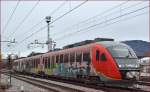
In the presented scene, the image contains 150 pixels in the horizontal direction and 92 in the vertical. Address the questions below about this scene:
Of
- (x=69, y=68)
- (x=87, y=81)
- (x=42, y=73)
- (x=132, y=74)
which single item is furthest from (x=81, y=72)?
(x=42, y=73)

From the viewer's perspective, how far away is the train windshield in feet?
83.0

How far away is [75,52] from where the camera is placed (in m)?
31.0

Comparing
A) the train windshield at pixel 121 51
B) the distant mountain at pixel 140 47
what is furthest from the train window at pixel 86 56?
the distant mountain at pixel 140 47

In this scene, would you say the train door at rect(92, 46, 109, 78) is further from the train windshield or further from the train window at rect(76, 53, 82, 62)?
the train window at rect(76, 53, 82, 62)

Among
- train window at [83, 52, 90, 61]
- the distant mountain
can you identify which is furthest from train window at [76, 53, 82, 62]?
the distant mountain

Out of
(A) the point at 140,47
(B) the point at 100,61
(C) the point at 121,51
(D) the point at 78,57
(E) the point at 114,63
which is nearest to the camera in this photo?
(E) the point at 114,63

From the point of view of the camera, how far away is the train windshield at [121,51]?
997 inches

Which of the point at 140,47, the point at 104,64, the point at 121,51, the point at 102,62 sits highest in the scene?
the point at 140,47

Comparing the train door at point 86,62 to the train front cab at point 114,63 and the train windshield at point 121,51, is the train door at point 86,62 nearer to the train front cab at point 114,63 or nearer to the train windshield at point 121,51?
the train front cab at point 114,63

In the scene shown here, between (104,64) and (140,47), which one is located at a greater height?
(140,47)

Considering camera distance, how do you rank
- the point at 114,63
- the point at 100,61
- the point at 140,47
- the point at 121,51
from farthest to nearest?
the point at 140,47
the point at 100,61
the point at 121,51
the point at 114,63

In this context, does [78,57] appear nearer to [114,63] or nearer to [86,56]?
[86,56]

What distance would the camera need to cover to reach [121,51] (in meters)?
25.7

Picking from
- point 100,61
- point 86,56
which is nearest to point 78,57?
point 86,56
